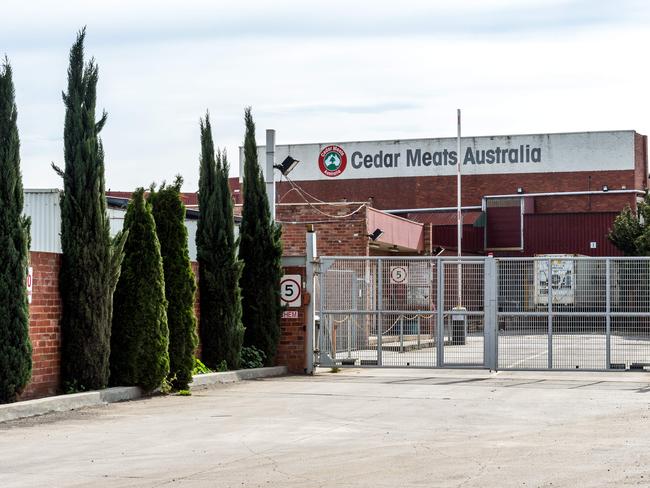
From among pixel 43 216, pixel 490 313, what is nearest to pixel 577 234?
pixel 490 313

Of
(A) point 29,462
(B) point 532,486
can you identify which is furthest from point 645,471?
(A) point 29,462

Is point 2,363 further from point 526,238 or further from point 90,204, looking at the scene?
point 526,238

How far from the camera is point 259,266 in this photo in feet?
76.1

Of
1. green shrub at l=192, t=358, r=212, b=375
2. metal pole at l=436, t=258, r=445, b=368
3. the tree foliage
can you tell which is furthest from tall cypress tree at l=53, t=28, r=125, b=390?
the tree foliage

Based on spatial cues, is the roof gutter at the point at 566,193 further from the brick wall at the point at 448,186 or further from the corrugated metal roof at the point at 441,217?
the corrugated metal roof at the point at 441,217

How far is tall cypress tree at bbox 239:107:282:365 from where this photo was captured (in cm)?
2297

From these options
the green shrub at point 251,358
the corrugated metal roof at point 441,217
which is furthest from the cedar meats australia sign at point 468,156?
the green shrub at point 251,358

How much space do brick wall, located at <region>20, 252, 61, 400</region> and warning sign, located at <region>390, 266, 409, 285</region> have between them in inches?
342

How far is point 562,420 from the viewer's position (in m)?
14.6

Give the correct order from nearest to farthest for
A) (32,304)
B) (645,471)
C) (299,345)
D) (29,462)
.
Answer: (645,471) < (29,462) < (32,304) < (299,345)

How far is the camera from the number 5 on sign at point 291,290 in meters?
23.6

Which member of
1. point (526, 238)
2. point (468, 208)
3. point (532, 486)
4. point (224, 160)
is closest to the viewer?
point (532, 486)

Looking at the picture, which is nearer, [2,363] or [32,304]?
[2,363]

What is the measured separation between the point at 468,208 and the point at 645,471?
55699 mm
